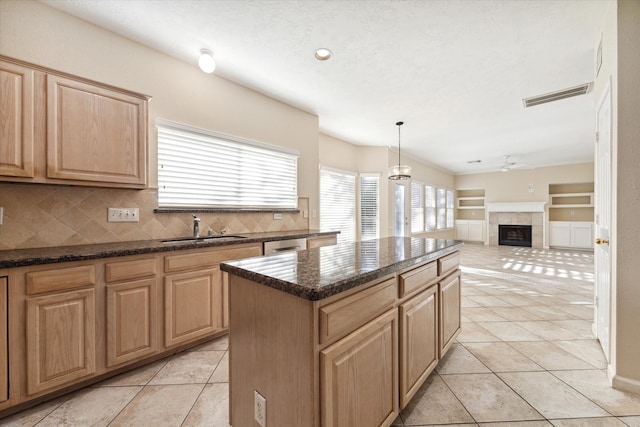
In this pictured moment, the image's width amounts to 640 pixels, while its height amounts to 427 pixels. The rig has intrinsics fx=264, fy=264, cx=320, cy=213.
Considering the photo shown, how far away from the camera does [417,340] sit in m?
1.58

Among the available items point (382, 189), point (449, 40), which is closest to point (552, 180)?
point (382, 189)

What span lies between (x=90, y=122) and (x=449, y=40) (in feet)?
9.95

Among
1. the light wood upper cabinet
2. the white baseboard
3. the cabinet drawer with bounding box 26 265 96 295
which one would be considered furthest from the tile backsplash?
the white baseboard

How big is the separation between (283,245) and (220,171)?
1.14m

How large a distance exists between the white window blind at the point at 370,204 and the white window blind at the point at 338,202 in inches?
10.1

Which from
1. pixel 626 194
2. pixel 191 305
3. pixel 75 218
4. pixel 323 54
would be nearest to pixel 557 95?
pixel 626 194

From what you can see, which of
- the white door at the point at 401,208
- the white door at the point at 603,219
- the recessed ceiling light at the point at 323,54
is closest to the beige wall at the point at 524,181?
the white door at the point at 401,208

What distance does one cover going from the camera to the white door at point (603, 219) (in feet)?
6.37

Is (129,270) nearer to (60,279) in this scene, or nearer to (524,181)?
(60,279)

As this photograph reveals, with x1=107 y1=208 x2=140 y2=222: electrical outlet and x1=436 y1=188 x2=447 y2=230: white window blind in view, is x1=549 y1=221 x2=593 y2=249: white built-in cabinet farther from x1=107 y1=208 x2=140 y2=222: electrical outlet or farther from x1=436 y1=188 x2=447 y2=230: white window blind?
x1=107 y1=208 x2=140 y2=222: electrical outlet

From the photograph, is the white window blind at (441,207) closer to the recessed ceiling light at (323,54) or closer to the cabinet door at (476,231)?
the cabinet door at (476,231)

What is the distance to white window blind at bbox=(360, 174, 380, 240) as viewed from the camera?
594 cm

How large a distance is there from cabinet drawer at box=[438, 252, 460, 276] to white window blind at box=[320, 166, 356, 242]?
2.79 m

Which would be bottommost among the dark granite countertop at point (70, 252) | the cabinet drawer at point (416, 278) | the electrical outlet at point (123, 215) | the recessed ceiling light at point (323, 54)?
the cabinet drawer at point (416, 278)
